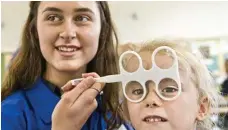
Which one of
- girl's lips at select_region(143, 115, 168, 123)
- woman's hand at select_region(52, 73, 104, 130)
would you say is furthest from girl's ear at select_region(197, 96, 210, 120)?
woman's hand at select_region(52, 73, 104, 130)

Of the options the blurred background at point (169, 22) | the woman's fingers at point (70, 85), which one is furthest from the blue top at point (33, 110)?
the blurred background at point (169, 22)

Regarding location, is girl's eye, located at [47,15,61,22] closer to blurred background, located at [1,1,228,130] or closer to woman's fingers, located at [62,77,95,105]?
woman's fingers, located at [62,77,95,105]

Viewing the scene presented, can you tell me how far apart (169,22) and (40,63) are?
342cm

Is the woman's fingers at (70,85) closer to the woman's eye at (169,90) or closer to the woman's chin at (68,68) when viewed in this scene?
the woman's chin at (68,68)

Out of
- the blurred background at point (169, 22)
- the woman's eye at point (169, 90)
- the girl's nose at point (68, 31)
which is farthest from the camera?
the blurred background at point (169, 22)

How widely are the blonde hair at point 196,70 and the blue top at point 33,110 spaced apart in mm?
94

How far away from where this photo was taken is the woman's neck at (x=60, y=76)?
2.76 ft

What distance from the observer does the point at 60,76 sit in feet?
2.79

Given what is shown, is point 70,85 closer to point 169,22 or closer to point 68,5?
point 68,5

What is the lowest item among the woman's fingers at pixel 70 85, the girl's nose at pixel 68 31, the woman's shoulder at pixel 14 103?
the woman's shoulder at pixel 14 103

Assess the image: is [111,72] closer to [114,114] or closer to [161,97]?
[114,114]

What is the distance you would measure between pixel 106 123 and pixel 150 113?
21cm

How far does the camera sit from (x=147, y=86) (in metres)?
0.67

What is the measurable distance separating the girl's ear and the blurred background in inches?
127
